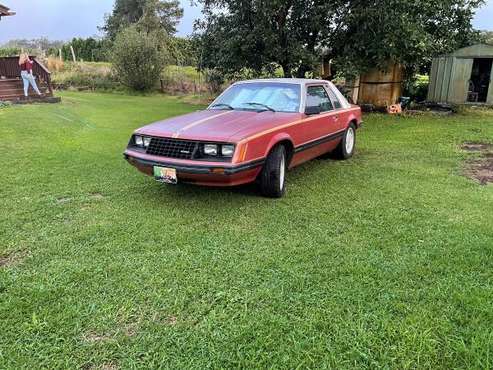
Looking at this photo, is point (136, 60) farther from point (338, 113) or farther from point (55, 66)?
point (338, 113)

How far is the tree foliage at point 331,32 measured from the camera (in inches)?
417

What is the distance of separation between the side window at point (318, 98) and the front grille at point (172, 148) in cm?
199

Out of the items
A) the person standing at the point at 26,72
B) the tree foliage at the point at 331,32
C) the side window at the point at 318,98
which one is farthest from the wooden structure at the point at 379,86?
the person standing at the point at 26,72

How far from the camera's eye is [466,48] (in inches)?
517

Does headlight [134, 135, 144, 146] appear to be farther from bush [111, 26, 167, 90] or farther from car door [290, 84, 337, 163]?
bush [111, 26, 167, 90]

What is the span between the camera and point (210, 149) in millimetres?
4332

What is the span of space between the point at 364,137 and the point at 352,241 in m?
5.98

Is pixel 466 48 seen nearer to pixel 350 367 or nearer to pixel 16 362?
pixel 350 367

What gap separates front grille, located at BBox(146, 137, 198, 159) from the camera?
438 cm

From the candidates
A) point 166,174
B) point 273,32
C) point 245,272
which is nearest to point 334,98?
point 166,174

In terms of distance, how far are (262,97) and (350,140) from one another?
216cm

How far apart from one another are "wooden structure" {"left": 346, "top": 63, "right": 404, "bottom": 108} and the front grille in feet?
33.2

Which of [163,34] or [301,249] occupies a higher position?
[163,34]

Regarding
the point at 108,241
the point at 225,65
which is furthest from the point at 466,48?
the point at 108,241
